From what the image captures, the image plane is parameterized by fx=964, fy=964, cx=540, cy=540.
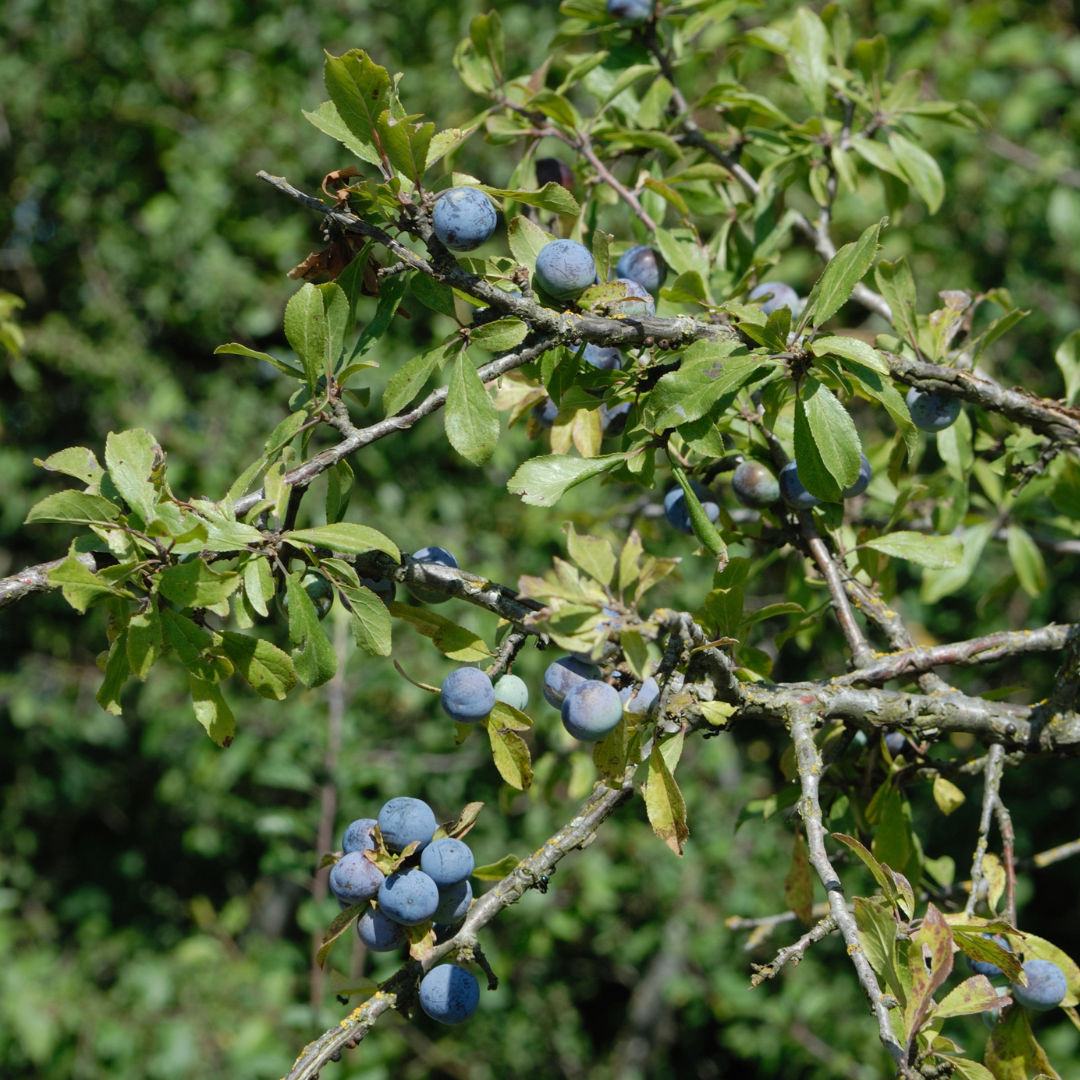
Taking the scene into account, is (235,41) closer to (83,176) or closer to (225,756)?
(83,176)

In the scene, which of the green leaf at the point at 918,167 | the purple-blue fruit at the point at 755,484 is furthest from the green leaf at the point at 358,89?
Answer: the green leaf at the point at 918,167

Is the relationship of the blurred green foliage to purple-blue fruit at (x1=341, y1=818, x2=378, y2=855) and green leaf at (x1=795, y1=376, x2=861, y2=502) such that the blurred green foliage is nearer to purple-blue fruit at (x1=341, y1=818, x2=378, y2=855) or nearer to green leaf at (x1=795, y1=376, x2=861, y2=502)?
purple-blue fruit at (x1=341, y1=818, x2=378, y2=855)

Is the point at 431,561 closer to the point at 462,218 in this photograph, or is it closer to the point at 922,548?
the point at 462,218

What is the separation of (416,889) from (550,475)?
37cm

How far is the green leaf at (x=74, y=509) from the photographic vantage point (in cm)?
73

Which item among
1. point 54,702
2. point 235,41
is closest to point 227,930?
point 54,702

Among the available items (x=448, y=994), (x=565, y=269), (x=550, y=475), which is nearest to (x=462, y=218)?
(x=565, y=269)

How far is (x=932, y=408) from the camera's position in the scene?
1062 millimetres

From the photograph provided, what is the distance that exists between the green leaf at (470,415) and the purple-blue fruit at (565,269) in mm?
63

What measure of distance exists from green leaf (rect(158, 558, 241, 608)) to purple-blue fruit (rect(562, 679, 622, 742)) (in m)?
0.28

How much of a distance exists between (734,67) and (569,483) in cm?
92

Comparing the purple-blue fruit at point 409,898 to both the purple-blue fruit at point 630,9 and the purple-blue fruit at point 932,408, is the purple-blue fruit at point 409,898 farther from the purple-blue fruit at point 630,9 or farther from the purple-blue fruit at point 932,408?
the purple-blue fruit at point 630,9

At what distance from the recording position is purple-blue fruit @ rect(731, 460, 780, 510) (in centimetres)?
103

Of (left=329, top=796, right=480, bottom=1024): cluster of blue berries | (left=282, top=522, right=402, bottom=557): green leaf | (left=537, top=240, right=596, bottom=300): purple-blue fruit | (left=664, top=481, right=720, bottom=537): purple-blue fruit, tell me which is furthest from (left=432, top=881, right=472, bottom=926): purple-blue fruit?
(left=537, top=240, right=596, bottom=300): purple-blue fruit
